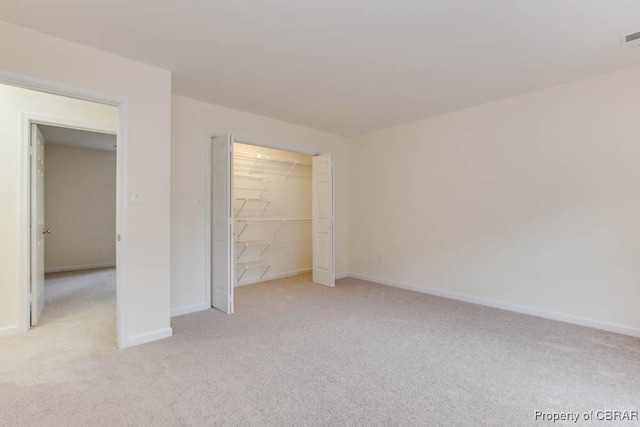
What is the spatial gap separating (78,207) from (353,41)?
7246 mm

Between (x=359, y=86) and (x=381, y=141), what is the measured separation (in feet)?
6.61

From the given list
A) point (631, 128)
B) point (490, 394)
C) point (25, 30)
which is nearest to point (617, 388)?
point (490, 394)

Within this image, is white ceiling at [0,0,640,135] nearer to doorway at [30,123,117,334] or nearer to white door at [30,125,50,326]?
white door at [30,125,50,326]

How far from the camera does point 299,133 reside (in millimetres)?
5195

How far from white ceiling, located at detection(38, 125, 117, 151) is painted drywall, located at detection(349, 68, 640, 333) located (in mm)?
5282

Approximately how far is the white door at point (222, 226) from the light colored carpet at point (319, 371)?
353 mm

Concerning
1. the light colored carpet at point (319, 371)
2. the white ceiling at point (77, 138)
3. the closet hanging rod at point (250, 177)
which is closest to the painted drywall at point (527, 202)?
the light colored carpet at point (319, 371)

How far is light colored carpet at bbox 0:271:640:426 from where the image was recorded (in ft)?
6.28

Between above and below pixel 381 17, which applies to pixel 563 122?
below

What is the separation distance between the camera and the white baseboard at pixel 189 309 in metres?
3.71

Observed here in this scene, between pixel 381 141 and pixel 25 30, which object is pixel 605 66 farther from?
pixel 25 30

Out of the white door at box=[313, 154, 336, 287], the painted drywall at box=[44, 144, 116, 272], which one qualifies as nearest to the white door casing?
the white door at box=[313, 154, 336, 287]

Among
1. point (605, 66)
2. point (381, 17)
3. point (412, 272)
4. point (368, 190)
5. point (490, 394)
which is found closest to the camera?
point (490, 394)

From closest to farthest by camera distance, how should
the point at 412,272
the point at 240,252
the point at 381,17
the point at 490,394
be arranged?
the point at 490,394, the point at 381,17, the point at 412,272, the point at 240,252
